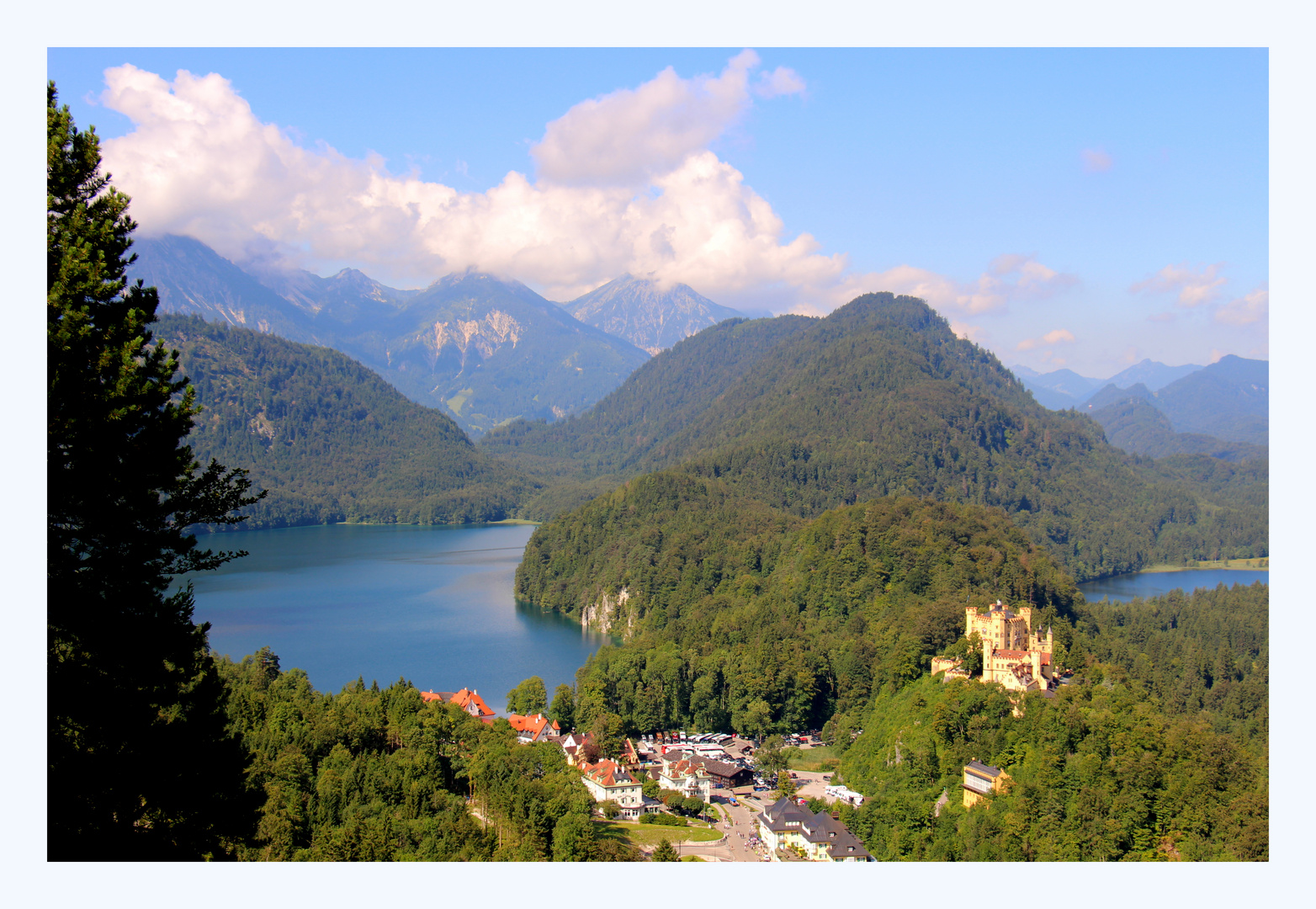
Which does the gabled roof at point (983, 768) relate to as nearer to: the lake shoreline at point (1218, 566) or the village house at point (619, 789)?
the village house at point (619, 789)

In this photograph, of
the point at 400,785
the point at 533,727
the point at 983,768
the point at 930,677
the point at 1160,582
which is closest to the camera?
the point at 400,785

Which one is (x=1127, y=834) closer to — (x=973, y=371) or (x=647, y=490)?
(x=647, y=490)

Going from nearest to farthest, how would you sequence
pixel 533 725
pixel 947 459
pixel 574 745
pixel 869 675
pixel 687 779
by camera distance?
pixel 687 779 → pixel 574 745 → pixel 533 725 → pixel 869 675 → pixel 947 459

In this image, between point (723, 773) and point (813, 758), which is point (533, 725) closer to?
point (723, 773)

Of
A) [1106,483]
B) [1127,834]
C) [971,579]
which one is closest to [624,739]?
[1127,834]

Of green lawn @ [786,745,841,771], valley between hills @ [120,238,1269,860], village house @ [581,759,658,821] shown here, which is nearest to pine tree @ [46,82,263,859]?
valley between hills @ [120,238,1269,860]

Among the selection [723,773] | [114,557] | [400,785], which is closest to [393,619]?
[723,773]
